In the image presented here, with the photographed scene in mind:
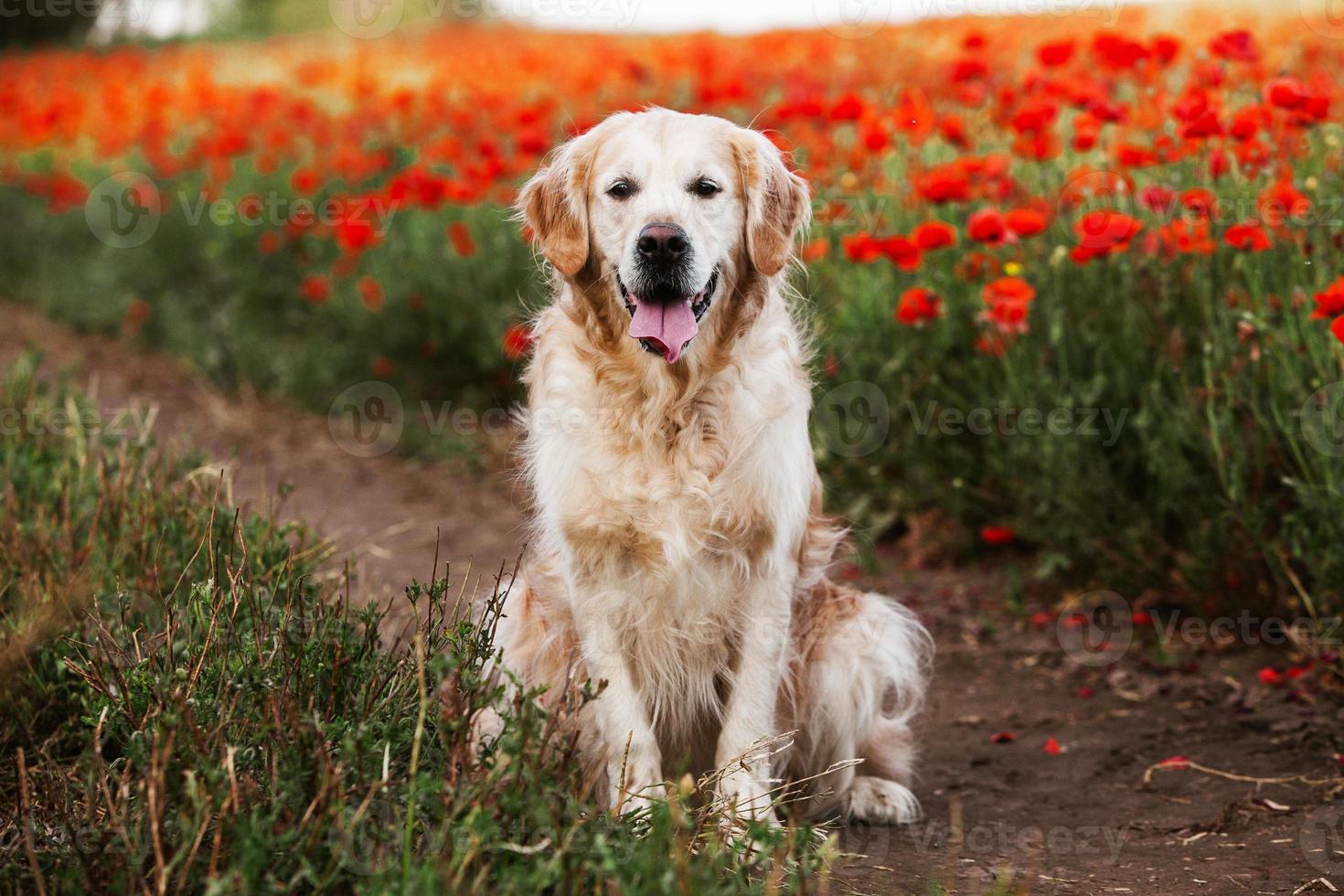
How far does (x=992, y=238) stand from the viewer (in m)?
3.89

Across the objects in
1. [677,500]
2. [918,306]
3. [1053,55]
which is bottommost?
[677,500]

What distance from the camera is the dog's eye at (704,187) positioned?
2.95 metres

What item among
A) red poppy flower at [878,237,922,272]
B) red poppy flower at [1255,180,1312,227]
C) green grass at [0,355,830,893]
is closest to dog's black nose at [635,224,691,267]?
green grass at [0,355,830,893]

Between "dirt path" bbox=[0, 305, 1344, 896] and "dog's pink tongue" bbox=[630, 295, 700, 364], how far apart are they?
1095 millimetres

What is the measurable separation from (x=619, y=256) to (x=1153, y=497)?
7.19 ft

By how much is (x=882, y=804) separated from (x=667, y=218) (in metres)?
1.50

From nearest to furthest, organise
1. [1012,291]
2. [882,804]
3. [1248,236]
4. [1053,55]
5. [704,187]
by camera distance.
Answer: [704,187] → [882,804] → [1248,236] → [1012,291] → [1053,55]

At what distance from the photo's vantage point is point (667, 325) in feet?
9.35

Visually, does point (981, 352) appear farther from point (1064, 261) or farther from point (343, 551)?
point (343, 551)

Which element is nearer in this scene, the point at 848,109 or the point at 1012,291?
the point at 1012,291

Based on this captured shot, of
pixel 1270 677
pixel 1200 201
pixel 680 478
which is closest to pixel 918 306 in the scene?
pixel 1200 201

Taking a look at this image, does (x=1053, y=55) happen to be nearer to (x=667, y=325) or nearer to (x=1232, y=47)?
(x=1232, y=47)

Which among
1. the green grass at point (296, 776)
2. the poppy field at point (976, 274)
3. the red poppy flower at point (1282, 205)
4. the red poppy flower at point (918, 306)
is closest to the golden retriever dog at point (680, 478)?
the green grass at point (296, 776)

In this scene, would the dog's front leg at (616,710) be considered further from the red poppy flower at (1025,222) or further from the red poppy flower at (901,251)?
the red poppy flower at (1025,222)
